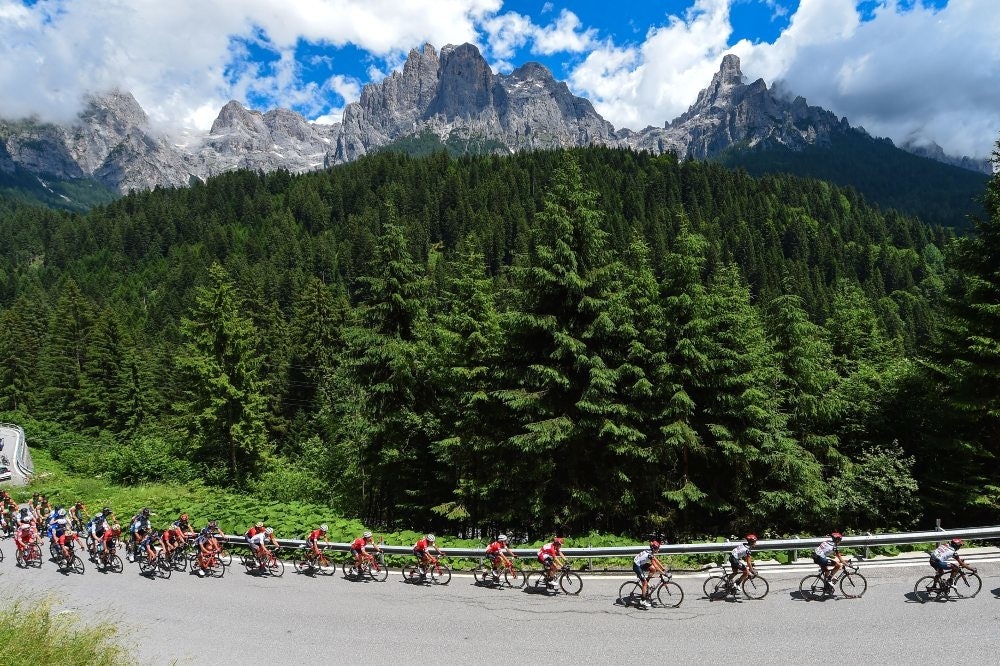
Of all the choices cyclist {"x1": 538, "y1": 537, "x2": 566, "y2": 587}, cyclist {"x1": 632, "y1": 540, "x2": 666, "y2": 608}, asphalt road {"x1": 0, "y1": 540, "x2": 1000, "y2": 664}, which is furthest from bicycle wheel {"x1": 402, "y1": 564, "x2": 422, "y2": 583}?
cyclist {"x1": 632, "y1": 540, "x2": 666, "y2": 608}

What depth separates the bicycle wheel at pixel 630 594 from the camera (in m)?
12.3

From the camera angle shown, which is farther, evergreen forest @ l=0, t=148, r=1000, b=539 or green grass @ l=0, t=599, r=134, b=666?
evergreen forest @ l=0, t=148, r=1000, b=539

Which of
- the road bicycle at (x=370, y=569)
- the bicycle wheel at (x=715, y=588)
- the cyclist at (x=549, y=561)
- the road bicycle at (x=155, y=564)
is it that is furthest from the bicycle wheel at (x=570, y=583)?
the road bicycle at (x=155, y=564)

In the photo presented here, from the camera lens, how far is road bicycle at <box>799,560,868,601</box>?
11.8 m

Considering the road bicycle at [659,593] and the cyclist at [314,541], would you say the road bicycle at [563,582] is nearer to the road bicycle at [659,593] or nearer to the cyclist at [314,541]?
the road bicycle at [659,593]

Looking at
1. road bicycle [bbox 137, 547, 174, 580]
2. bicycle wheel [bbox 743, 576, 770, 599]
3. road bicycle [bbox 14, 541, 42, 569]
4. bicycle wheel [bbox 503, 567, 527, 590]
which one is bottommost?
road bicycle [bbox 14, 541, 42, 569]

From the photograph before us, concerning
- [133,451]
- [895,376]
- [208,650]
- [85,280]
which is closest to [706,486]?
[895,376]

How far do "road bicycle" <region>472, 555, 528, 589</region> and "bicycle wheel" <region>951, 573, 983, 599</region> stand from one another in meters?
9.39

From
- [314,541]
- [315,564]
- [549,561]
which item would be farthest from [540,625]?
[315,564]

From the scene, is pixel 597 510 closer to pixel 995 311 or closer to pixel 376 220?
pixel 995 311

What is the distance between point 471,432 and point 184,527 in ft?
32.2

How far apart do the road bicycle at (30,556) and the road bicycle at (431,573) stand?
47.5 ft

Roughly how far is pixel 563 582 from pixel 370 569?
17.9ft

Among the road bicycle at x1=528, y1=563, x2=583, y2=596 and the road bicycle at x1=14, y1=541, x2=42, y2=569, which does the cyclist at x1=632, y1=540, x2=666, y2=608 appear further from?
the road bicycle at x1=14, y1=541, x2=42, y2=569
